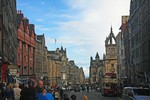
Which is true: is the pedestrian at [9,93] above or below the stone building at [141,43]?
below

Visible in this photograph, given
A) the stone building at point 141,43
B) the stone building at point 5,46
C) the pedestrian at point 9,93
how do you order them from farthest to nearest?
the stone building at point 141,43 → the stone building at point 5,46 → the pedestrian at point 9,93

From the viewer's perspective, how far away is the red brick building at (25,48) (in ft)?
290

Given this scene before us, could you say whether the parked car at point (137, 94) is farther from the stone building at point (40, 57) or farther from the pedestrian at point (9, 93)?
the stone building at point (40, 57)

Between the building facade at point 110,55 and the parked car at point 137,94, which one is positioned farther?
the building facade at point 110,55

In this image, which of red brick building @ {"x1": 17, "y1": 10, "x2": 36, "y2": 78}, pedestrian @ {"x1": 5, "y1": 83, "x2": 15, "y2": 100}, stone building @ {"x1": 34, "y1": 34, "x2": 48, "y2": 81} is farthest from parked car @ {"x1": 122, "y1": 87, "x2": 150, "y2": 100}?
stone building @ {"x1": 34, "y1": 34, "x2": 48, "y2": 81}

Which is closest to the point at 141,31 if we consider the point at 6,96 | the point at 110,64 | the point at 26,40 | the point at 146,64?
the point at 146,64

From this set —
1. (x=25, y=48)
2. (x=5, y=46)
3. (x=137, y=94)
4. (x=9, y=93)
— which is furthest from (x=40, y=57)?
(x=9, y=93)

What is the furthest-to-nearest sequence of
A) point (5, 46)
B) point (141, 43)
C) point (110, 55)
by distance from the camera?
point (110, 55)
point (141, 43)
point (5, 46)

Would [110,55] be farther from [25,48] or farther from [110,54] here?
[25,48]

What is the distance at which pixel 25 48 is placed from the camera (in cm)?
9556

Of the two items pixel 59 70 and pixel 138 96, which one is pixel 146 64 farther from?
pixel 59 70

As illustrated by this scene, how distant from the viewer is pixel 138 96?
2912cm

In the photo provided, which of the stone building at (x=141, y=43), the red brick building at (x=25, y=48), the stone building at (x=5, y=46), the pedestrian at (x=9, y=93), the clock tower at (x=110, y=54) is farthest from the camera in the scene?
the clock tower at (x=110, y=54)

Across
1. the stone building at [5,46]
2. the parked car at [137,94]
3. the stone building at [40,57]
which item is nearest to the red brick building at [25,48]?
the stone building at [40,57]
